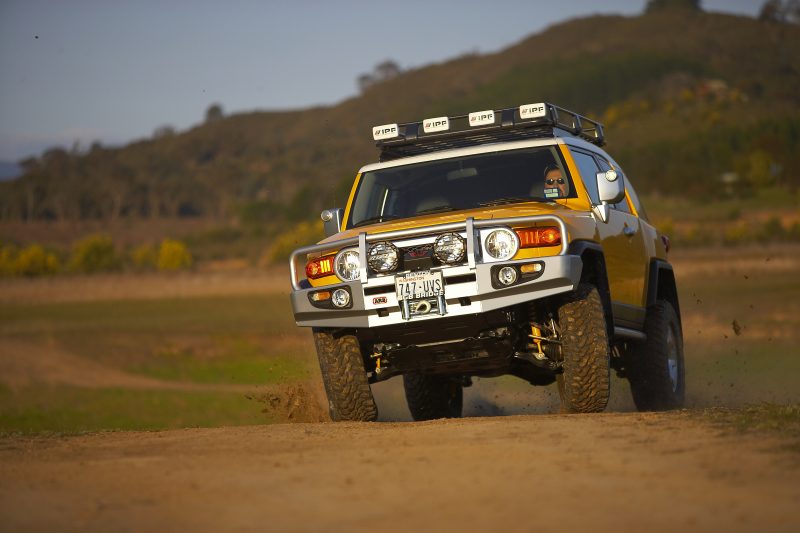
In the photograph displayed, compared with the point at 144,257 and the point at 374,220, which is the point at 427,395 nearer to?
the point at 374,220

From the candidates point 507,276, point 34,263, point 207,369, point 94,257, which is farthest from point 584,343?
A: point 94,257

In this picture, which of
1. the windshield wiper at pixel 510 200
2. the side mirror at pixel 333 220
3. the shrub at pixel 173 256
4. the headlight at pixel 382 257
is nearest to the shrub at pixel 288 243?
the shrub at pixel 173 256

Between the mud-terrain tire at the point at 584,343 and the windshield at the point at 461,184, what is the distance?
3.63 feet

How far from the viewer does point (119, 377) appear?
30.1 m

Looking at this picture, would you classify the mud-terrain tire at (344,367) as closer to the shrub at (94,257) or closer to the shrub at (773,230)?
the shrub at (773,230)

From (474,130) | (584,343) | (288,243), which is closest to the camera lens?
(584,343)

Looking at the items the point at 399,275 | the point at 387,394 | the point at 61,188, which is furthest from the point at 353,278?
the point at 61,188

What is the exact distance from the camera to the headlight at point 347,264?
8.87m

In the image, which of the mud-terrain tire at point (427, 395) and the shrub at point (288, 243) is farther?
the shrub at point (288, 243)

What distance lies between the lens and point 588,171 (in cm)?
1034

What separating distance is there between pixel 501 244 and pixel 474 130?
2230 mm

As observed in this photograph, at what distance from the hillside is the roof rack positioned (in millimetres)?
66771

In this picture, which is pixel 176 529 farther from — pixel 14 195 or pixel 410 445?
pixel 14 195

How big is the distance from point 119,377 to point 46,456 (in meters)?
22.9
